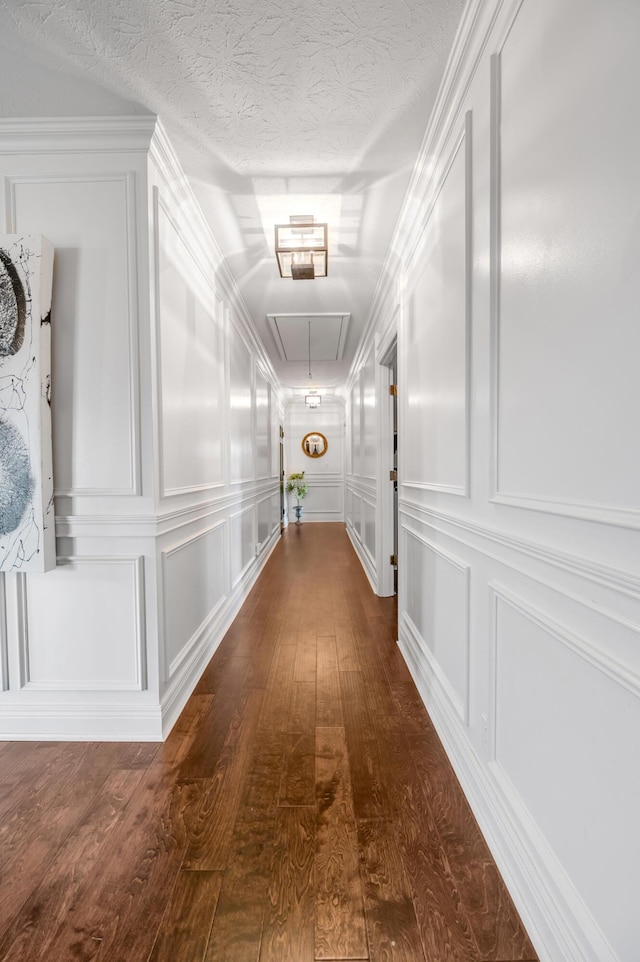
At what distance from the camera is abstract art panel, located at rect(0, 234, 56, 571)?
1.92m

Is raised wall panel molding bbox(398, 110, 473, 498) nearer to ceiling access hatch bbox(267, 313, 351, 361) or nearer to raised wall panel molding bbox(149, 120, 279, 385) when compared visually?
raised wall panel molding bbox(149, 120, 279, 385)

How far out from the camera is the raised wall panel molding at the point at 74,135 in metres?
1.98

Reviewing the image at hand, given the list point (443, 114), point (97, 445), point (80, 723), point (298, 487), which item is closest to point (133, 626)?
point (80, 723)

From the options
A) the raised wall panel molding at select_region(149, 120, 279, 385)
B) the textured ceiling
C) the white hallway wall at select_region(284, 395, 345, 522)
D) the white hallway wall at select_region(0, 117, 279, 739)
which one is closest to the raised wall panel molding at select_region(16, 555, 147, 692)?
the white hallway wall at select_region(0, 117, 279, 739)

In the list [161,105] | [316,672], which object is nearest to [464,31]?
[161,105]

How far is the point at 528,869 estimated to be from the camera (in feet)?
3.88

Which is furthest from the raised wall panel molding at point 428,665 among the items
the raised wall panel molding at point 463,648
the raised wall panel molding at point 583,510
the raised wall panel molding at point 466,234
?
the raised wall panel molding at point 583,510

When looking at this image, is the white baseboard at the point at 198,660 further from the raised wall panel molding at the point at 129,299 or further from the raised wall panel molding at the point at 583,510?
the raised wall panel molding at the point at 583,510

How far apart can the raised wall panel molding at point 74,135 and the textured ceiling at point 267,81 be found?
5 cm

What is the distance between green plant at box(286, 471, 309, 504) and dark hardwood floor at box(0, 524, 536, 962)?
7.42 metres

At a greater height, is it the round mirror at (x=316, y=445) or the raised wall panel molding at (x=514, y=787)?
the round mirror at (x=316, y=445)

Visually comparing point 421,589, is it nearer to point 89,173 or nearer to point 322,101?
point 322,101

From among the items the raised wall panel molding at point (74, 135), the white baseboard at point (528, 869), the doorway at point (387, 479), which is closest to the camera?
the white baseboard at point (528, 869)

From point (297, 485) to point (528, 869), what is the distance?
8900 mm
